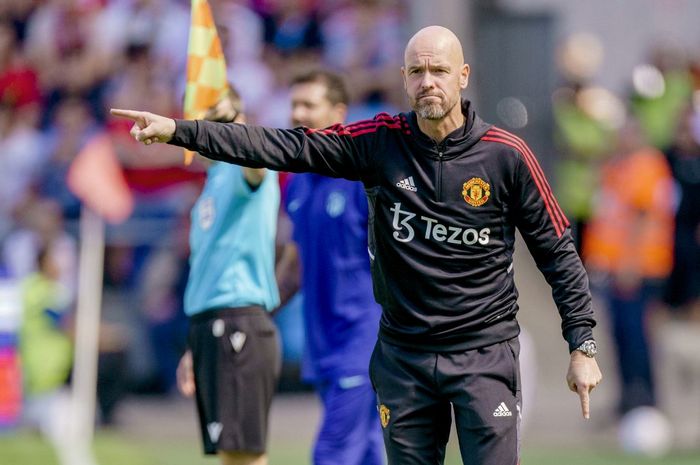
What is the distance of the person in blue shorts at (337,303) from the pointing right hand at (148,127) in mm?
2476

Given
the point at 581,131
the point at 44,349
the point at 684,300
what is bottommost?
the point at 44,349

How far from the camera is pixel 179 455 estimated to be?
11.9m

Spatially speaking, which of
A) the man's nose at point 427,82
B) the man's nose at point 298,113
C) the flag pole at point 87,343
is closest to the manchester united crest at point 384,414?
the man's nose at point 427,82

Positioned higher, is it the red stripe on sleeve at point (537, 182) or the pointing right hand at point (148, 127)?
the pointing right hand at point (148, 127)

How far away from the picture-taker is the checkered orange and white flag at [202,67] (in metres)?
7.11

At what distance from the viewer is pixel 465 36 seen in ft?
49.8

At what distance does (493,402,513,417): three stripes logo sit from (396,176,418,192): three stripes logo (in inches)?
37.6

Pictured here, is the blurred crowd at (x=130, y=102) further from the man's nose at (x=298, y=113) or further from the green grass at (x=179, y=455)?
the man's nose at (x=298, y=113)

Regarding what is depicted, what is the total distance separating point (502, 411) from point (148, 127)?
1853 mm

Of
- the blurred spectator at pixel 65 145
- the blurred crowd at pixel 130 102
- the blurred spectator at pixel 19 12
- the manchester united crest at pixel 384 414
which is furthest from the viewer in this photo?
the blurred spectator at pixel 19 12

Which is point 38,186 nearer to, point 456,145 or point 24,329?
point 24,329

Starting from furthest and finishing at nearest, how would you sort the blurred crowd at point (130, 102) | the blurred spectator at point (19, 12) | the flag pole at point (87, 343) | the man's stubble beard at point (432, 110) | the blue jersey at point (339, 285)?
the blurred spectator at point (19, 12) < the blurred crowd at point (130, 102) < the flag pole at point (87, 343) < the blue jersey at point (339, 285) < the man's stubble beard at point (432, 110)

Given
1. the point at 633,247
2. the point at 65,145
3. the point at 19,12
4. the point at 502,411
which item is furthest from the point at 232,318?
the point at 19,12

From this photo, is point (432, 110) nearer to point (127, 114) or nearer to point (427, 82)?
point (427, 82)
